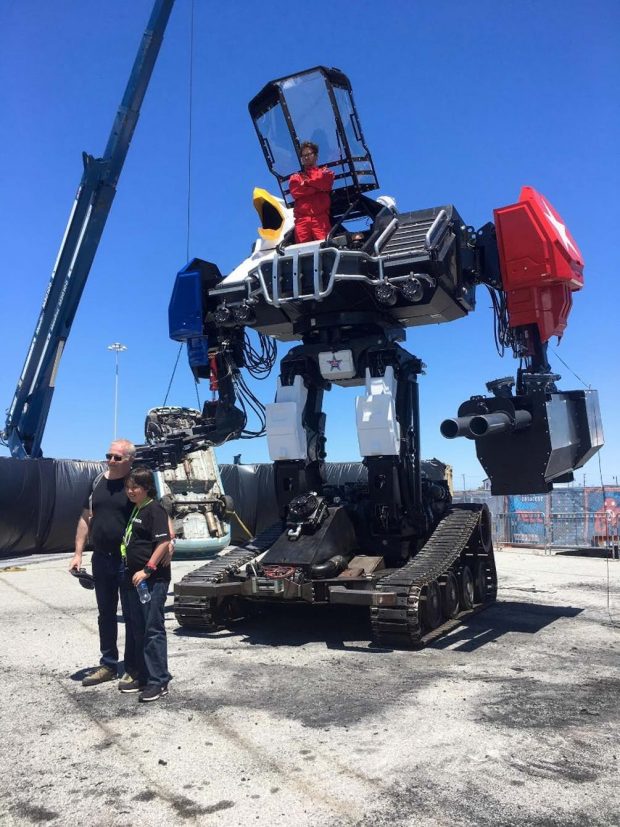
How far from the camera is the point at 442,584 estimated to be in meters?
7.08

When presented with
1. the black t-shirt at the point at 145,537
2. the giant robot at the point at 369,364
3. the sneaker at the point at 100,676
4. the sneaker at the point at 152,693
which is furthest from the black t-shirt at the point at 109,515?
the giant robot at the point at 369,364

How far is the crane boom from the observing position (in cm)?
1905

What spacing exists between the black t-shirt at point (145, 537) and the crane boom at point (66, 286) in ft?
52.3

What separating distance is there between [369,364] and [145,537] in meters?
3.61

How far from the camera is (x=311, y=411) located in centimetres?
823

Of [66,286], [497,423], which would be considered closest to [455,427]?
[497,423]

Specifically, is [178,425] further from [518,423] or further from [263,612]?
[518,423]

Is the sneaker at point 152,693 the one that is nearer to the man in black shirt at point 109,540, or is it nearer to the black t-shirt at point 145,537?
the man in black shirt at point 109,540

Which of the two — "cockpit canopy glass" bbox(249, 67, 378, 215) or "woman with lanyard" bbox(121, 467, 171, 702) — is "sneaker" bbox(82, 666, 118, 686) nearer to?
"woman with lanyard" bbox(121, 467, 171, 702)

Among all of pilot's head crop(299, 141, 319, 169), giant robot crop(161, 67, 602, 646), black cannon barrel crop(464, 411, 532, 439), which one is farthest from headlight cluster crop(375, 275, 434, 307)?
pilot's head crop(299, 141, 319, 169)

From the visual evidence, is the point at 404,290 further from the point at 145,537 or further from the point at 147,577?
the point at 147,577

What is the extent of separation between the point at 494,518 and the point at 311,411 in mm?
14807

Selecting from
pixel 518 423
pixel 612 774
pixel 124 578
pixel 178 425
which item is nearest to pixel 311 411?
pixel 518 423

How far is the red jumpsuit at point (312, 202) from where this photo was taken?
27.0 feet
